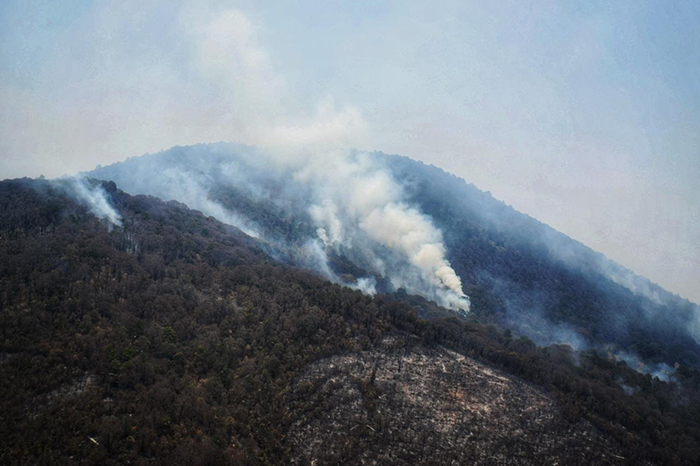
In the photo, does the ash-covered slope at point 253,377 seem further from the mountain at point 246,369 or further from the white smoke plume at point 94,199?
the white smoke plume at point 94,199

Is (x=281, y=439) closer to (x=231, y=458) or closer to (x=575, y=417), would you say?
(x=231, y=458)

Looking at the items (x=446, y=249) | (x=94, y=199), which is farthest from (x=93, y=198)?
(x=446, y=249)

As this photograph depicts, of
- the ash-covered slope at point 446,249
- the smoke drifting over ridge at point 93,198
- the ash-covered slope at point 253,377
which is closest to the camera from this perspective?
the ash-covered slope at point 253,377

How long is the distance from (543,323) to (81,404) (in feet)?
329

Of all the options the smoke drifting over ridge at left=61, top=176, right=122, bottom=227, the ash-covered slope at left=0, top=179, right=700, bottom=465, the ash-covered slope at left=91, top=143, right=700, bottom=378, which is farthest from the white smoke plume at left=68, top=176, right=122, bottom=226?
the ash-covered slope at left=91, top=143, right=700, bottom=378

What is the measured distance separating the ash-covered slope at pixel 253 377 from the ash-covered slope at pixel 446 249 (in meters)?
37.1

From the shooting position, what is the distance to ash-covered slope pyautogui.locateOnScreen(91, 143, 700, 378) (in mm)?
97188

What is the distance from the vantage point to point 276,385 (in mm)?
38406

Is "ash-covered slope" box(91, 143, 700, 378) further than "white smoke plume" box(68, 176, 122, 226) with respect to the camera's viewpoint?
Yes

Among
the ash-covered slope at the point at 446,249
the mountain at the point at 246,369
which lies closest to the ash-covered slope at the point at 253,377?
the mountain at the point at 246,369

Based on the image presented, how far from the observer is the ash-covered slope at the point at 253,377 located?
29.9 m

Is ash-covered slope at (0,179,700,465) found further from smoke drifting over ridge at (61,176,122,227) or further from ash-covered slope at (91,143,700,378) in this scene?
ash-covered slope at (91,143,700,378)

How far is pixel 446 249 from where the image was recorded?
4975 inches

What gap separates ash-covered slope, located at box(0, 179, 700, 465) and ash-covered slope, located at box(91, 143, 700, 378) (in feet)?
122
